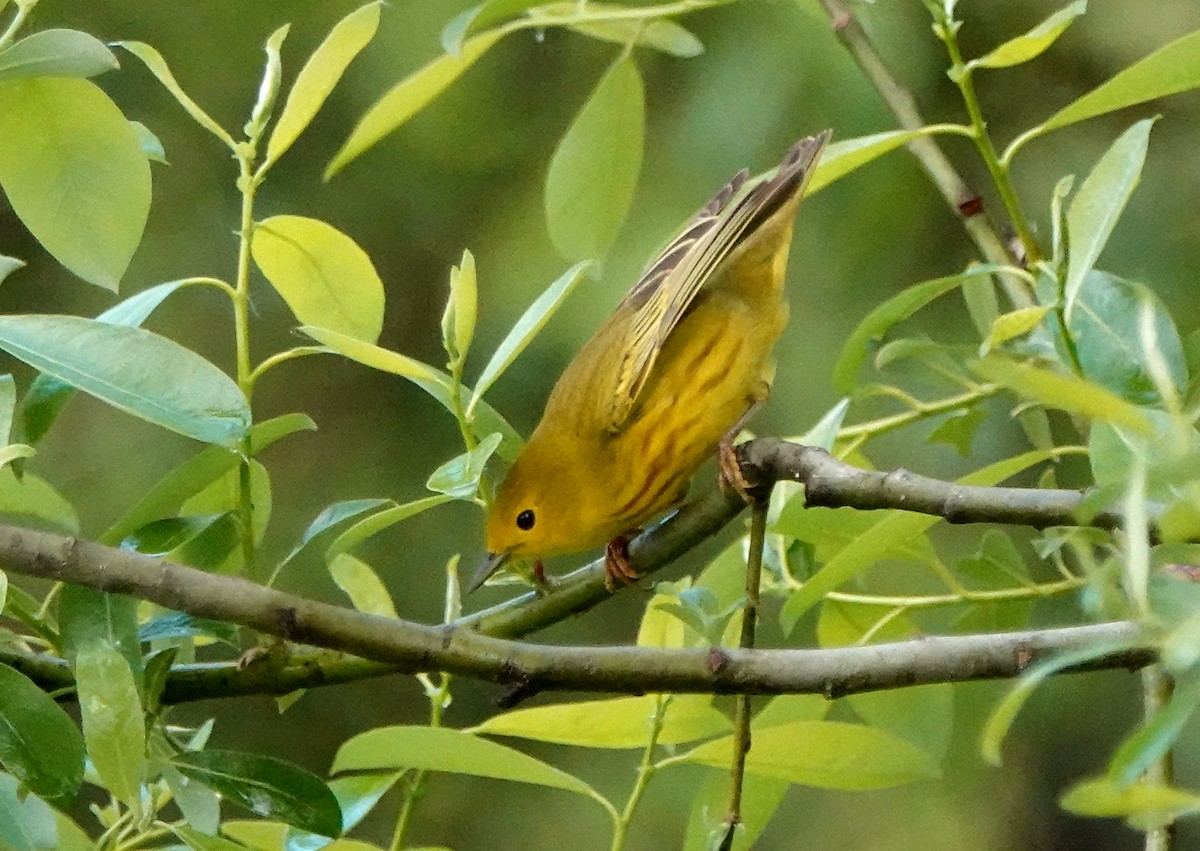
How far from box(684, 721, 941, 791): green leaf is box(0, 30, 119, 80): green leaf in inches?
17.7

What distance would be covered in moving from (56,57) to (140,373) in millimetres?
154

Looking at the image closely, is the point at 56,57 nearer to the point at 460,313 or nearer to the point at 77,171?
the point at 77,171

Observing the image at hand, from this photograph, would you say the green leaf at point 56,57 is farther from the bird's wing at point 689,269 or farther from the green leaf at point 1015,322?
the bird's wing at point 689,269

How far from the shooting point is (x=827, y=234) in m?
1.84

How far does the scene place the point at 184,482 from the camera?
2.44ft

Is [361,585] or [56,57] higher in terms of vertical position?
[56,57]

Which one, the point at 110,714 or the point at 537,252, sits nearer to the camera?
the point at 110,714

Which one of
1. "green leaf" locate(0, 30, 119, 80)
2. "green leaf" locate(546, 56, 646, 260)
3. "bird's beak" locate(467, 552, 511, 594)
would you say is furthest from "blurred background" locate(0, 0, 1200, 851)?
"green leaf" locate(0, 30, 119, 80)

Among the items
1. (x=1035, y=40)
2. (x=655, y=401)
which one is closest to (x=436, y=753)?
(x=1035, y=40)

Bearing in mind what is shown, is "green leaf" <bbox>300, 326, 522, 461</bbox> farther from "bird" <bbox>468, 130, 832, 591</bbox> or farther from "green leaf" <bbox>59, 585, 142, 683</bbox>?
"bird" <bbox>468, 130, 832, 591</bbox>

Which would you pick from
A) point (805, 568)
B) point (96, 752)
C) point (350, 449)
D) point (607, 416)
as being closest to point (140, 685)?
point (96, 752)

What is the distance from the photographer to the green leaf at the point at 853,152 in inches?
32.2

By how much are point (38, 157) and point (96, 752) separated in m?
0.30

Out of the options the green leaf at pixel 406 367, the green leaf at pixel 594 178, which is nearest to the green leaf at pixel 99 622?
the green leaf at pixel 406 367
